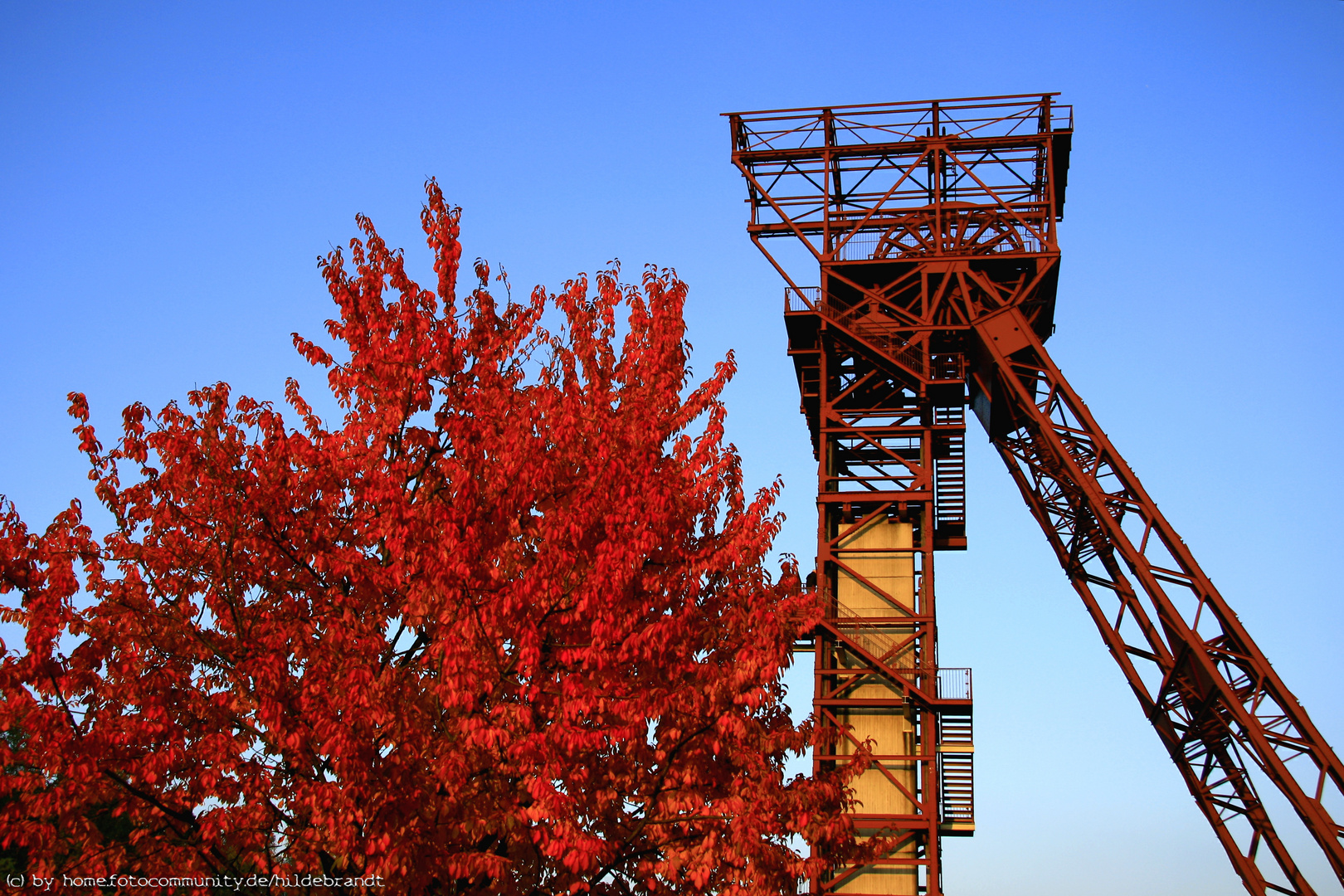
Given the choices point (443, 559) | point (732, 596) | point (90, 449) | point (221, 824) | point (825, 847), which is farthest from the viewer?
point (825, 847)

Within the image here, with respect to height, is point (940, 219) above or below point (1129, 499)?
above

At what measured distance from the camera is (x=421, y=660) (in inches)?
551

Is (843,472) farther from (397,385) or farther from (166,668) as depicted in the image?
(166,668)

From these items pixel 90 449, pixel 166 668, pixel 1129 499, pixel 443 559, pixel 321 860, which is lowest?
pixel 321 860

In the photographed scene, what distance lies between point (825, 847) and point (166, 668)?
9.48m

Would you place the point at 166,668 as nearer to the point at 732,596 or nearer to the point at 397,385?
the point at 397,385

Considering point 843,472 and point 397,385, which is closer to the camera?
point 397,385

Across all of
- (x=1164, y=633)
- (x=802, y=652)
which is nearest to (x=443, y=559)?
(x=802, y=652)

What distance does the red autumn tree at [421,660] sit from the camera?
1258 centimetres

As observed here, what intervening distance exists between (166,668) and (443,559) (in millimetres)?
3206

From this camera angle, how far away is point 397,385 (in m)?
15.9

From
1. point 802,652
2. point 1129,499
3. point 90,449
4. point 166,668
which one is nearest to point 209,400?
point 90,449

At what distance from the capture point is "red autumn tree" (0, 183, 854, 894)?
12.6 metres

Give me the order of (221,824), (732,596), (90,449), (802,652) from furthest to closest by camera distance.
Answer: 1. (802,652)
2. (732,596)
3. (90,449)
4. (221,824)
